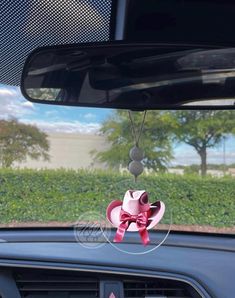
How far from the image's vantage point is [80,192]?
5.58m

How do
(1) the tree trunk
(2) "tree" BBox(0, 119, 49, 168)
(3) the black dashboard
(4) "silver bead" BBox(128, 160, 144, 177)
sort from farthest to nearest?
(2) "tree" BBox(0, 119, 49, 168)
(1) the tree trunk
(3) the black dashboard
(4) "silver bead" BBox(128, 160, 144, 177)

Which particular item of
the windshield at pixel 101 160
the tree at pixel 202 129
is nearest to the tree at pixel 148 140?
the windshield at pixel 101 160

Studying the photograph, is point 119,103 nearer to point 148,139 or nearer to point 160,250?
point 160,250

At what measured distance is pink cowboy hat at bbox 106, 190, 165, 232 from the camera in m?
2.15

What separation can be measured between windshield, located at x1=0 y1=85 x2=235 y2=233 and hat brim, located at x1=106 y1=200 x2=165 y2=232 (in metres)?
0.61

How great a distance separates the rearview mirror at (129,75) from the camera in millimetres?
1930

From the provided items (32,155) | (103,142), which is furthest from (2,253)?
(32,155)

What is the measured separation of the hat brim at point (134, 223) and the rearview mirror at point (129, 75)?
384 mm

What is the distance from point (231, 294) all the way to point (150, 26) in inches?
48.7

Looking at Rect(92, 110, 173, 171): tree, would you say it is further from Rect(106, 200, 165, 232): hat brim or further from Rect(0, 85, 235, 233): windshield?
Rect(106, 200, 165, 232): hat brim

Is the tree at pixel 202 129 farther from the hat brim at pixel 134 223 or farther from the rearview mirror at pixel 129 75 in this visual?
the rearview mirror at pixel 129 75

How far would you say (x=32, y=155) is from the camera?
840 centimetres

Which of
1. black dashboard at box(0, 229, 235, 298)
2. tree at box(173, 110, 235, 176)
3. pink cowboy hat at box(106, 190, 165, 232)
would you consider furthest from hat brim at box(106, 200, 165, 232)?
tree at box(173, 110, 235, 176)

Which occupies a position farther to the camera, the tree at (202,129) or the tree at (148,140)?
the tree at (202,129)
